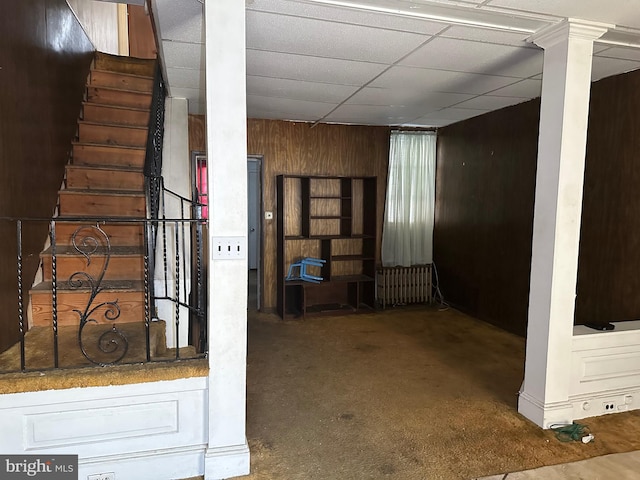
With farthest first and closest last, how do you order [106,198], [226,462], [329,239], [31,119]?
[329,239]
[106,198]
[31,119]
[226,462]

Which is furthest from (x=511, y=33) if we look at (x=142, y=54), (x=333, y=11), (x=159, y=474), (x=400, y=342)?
(x=142, y=54)

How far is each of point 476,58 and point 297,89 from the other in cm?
156

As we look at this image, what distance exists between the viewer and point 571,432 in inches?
99.5

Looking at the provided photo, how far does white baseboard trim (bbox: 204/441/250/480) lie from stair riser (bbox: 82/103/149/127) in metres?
2.99

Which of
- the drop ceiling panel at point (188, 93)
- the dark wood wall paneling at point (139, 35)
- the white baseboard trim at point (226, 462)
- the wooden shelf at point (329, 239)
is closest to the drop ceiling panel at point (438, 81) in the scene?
the drop ceiling panel at point (188, 93)

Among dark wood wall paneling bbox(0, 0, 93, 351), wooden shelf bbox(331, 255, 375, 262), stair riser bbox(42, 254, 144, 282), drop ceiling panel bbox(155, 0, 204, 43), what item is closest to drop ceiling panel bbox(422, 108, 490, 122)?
wooden shelf bbox(331, 255, 375, 262)

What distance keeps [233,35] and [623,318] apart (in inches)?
141

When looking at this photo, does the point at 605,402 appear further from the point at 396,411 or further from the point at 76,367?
the point at 76,367

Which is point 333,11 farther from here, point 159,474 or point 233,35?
point 159,474

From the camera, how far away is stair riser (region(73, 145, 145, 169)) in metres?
3.54

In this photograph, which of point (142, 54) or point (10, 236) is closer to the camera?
point (10, 236)

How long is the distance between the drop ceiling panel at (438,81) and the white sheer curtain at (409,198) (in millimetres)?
1865

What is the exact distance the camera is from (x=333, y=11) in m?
2.24

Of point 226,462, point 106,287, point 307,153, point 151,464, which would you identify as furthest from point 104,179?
point 307,153
